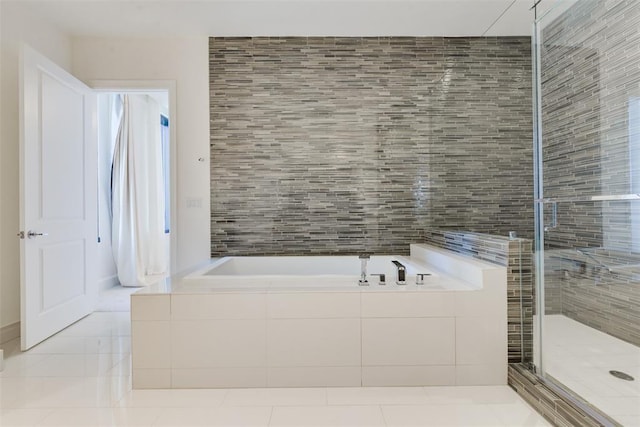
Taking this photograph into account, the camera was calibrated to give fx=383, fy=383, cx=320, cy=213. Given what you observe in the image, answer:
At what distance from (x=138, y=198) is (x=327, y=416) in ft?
12.9

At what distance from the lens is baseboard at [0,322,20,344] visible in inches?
104

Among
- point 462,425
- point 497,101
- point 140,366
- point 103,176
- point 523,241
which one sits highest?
point 497,101

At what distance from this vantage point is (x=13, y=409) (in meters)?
1.75

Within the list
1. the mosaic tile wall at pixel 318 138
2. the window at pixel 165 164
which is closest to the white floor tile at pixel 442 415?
the mosaic tile wall at pixel 318 138

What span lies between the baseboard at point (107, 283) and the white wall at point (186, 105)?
5.36 feet

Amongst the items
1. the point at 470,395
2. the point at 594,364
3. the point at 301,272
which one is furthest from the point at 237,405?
the point at 594,364

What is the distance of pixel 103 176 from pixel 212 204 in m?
2.10

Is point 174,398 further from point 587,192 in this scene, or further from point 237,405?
point 587,192

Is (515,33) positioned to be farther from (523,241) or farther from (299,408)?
(299,408)

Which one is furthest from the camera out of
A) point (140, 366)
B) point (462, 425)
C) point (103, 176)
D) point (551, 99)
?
point (103, 176)

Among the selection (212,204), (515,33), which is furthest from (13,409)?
(515,33)

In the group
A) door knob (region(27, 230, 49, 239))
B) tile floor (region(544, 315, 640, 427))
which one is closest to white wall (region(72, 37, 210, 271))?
door knob (region(27, 230, 49, 239))

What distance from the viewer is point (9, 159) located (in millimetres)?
2723

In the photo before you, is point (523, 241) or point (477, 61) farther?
point (477, 61)
